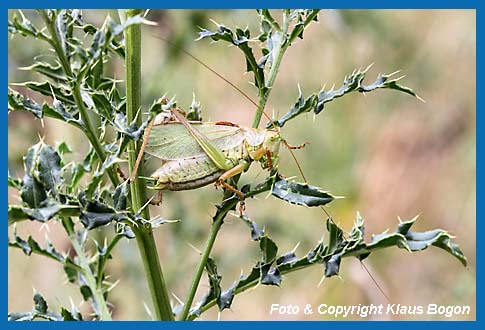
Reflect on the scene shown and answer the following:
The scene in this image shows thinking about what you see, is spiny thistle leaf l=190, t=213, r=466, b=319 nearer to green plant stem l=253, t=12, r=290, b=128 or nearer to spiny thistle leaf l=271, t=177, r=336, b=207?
spiny thistle leaf l=271, t=177, r=336, b=207

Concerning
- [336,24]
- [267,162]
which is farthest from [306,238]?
[267,162]

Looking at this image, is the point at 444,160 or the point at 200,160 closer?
the point at 200,160

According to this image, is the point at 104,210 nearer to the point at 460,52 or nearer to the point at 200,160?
the point at 200,160

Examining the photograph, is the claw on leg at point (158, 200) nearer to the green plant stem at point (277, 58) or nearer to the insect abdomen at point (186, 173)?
the insect abdomen at point (186, 173)

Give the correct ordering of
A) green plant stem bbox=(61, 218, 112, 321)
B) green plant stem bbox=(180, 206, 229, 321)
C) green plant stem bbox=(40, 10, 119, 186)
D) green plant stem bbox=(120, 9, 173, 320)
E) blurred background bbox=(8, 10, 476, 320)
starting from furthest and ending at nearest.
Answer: blurred background bbox=(8, 10, 476, 320), green plant stem bbox=(61, 218, 112, 321), green plant stem bbox=(180, 206, 229, 321), green plant stem bbox=(120, 9, 173, 320), green plant stem bbox=(40, 10, 119, 186)

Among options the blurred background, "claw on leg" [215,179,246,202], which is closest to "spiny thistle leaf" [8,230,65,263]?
"claw on leg" [215,179,246,202]

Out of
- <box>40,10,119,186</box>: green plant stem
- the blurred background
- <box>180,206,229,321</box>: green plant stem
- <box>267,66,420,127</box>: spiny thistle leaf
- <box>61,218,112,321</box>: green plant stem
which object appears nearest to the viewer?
<box>40,10,119,186</box>: green plant stem

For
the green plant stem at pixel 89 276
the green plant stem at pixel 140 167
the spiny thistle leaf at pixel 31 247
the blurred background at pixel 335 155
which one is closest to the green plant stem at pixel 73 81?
the green plant stem at pixel 140 167
